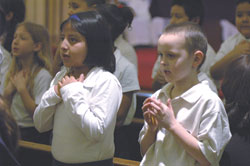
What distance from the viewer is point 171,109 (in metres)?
1.73

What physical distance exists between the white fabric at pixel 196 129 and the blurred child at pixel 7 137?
0.59 metres

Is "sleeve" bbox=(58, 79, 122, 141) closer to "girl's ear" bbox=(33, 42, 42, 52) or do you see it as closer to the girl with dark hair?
the girl with dark hair

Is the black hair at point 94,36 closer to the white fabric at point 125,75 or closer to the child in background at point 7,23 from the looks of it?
the white fabric at point 125,75

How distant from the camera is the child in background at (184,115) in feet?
5.60

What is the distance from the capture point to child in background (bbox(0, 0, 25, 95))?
3.10 meters

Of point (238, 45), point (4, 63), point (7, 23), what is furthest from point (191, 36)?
point (7, 23)

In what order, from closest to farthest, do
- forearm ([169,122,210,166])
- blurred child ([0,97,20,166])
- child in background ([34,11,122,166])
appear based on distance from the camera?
1. blurred child ([0,97,20,166])
2. forearm ([169,122,210,166])
3. child in background ([34,11,122,166])

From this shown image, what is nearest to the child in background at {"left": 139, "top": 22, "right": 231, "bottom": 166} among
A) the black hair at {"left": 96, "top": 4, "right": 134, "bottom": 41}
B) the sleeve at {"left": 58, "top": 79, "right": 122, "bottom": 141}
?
the sleeve at {"left": 58, "top": 79, "right": 122, "bottom": 141}

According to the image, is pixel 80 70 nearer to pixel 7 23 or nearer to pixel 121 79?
pixel 121 79

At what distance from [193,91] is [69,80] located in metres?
0.61

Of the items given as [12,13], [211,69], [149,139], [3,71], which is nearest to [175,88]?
[149,139]

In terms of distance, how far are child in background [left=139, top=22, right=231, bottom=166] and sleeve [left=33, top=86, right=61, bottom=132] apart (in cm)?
49

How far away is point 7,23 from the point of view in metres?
3.27

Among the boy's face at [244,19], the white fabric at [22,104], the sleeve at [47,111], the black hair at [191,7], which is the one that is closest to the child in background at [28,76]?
the white fabric at [22,104]
